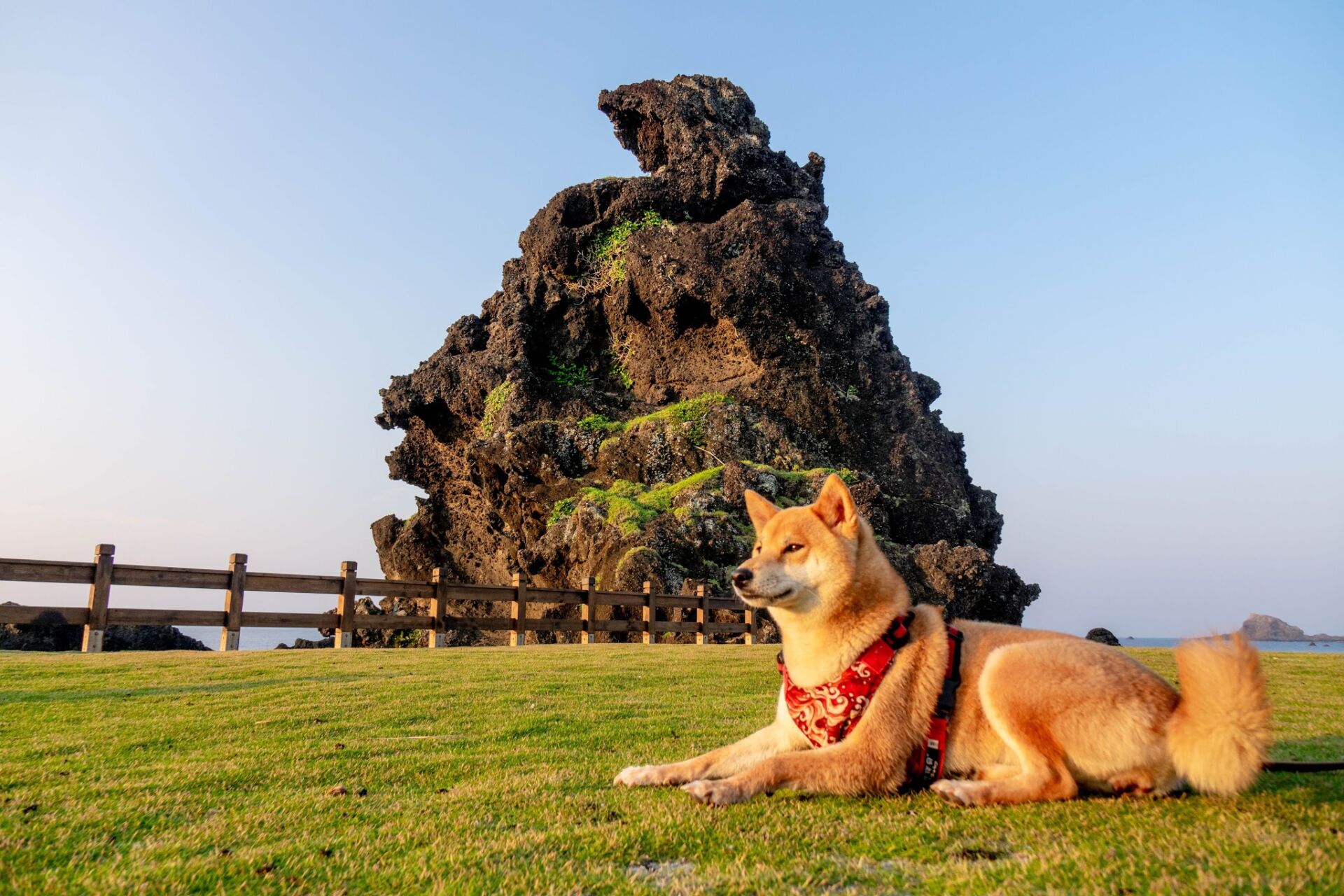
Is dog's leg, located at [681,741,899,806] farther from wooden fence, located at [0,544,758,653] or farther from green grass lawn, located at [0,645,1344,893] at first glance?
wooden fence, located at [0,544,758,653]

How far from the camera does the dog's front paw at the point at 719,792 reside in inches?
125

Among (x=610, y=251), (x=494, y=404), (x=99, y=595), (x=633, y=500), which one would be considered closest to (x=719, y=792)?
(x=99, y=595)

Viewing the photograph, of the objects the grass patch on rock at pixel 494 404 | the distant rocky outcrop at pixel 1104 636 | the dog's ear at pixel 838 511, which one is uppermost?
the grass patch on rock at pixel 494 404

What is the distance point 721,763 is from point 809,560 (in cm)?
104

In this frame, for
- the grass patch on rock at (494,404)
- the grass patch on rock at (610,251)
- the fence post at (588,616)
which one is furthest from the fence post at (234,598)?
the grass patch on rock at (610,251)

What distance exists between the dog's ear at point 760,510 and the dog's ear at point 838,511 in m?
0.37

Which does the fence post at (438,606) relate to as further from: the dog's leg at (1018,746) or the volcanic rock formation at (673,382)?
the dog's leg at (1018,746)

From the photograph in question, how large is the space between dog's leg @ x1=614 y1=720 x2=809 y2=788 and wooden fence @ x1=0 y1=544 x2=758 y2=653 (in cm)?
1081

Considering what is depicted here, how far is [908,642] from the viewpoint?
3539mm

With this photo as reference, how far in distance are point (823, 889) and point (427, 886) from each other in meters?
1.13

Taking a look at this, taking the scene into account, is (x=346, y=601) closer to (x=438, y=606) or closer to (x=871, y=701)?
(x=438, y=606)

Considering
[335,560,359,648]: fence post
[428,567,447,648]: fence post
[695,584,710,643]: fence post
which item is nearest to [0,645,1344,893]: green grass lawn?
[335,560,359,648]: fence post

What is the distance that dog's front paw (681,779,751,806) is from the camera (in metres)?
3.17

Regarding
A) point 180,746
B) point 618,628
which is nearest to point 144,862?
point 180,746
